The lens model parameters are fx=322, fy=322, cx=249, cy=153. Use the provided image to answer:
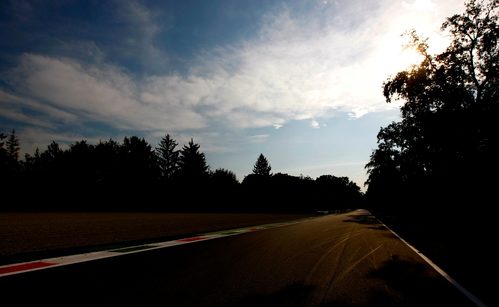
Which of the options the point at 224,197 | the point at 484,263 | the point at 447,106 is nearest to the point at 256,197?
the point at 224,197

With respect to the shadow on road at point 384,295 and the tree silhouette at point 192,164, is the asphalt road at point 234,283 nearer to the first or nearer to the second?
the shadow on road at point 384,295

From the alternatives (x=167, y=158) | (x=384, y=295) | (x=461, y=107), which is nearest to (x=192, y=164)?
(x=167, y=158)

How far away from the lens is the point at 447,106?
27141mm

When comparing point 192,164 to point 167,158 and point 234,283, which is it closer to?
point 167,158

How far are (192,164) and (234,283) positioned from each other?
243 feet

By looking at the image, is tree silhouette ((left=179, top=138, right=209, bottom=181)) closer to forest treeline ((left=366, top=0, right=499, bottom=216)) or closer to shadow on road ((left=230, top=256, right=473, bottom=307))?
forest treeline ((left=366, top=0, right=499, bottom=216))

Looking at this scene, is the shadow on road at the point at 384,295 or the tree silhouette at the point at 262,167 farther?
the tree silhouette at the point at 262,167

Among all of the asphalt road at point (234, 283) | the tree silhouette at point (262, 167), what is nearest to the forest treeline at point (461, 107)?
the asphalt road at point (234, 283)

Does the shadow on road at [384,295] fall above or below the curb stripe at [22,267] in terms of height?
below

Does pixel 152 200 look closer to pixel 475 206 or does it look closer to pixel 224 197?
pixel 224 197

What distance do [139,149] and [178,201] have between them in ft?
57.6

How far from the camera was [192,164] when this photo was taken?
78312 mm

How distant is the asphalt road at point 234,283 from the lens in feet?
14.9

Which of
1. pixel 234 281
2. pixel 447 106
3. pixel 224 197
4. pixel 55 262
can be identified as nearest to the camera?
pixel 234 281
